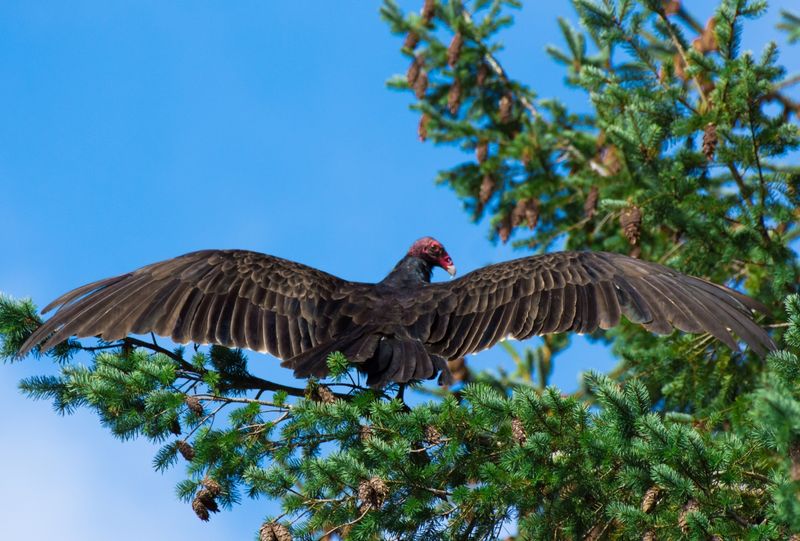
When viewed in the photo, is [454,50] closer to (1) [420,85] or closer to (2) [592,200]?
(1) [420,85]

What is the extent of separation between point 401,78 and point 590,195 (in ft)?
6.19

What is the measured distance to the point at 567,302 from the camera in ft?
16.4

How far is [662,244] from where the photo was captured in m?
6.52

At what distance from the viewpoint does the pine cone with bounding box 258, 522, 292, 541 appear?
127 inches

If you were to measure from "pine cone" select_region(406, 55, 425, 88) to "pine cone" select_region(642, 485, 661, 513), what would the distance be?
15.0 ft

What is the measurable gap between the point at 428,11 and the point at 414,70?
41cm

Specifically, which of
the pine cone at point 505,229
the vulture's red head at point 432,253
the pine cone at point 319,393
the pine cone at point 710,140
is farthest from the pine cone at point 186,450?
the pine cone at point 505,229

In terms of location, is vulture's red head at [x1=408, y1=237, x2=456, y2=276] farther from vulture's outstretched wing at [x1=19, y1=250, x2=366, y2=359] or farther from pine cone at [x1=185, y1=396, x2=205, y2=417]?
pine cone at [x1=185, y1=396, x2=205, y2=417]

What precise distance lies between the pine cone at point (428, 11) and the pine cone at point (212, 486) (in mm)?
4436

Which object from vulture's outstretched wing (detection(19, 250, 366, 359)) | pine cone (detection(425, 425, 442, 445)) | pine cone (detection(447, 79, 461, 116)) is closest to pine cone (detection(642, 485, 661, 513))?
pine cone (detection(425, 425, 442, 445))

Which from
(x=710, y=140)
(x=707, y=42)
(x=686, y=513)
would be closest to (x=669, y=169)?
(x=710, y=140)

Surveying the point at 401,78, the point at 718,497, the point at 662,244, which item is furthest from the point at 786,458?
the point at 401,78

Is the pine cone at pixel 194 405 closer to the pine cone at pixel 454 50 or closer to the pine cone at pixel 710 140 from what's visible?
the pine cone at pixel 710 140

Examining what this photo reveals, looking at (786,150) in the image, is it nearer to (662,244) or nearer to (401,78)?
(662,244)
